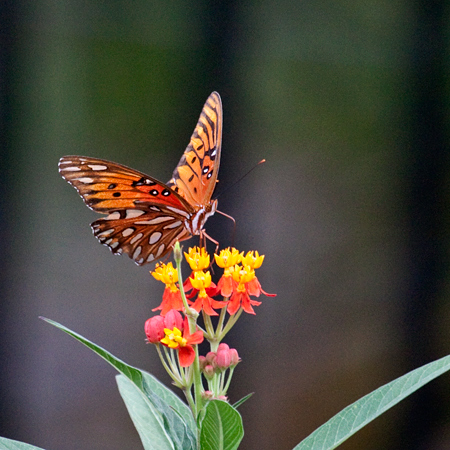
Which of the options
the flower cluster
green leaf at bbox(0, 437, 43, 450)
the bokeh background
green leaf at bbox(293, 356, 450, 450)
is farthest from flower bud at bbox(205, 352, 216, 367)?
the bokeh background

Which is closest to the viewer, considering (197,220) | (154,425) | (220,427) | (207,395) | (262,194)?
(220,427)

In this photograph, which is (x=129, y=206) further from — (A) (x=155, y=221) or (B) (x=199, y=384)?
(B) (x=199, y=384)

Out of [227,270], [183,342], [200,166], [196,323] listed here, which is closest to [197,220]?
[200,166]

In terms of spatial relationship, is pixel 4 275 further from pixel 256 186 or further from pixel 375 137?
pixel 375 137

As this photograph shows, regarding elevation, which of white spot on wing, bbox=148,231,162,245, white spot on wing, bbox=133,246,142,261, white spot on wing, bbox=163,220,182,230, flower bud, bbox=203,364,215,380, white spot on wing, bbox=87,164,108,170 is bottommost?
flower bud, bbox=203,364,215,380

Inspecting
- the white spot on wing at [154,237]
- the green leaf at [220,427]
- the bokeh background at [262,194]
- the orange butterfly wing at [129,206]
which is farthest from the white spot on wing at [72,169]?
the bokeh background at [262,194]

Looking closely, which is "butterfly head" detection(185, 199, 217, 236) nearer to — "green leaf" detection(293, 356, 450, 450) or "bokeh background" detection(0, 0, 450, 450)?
"green leaf" detection(293, 356, 450, 450)

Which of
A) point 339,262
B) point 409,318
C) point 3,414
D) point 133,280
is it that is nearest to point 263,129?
point 339,262
